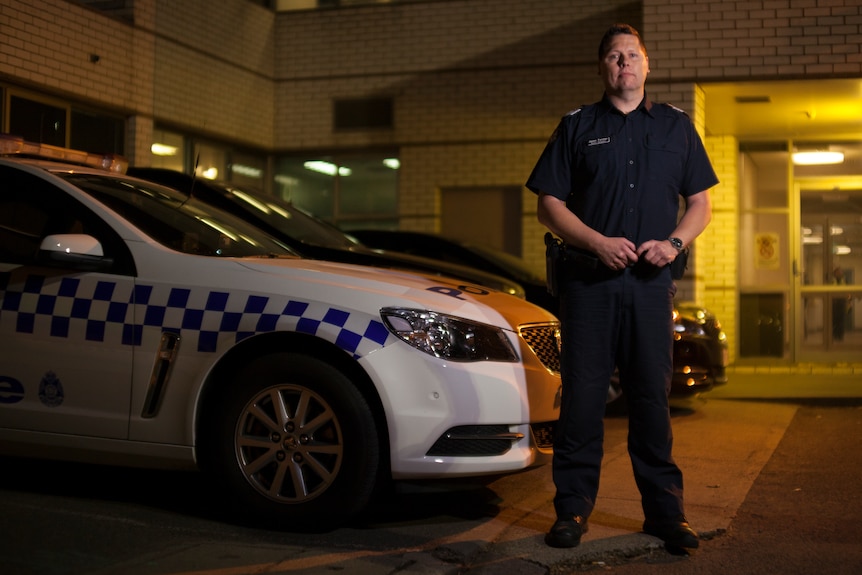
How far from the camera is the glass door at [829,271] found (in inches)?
523

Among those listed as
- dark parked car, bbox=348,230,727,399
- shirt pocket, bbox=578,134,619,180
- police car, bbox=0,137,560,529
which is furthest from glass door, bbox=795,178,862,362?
shirt pocket, bbox=578,134,619,180

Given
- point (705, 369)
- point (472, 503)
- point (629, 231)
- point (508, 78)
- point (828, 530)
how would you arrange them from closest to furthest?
point (629, 231) → point (828, 530) → point (472, 503) → point (705, 369) → point (508, 78)

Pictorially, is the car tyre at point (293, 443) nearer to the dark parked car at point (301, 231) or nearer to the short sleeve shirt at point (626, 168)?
the short sleeve shirt at point (626, 168)

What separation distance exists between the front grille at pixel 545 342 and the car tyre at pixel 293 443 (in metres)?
0.85

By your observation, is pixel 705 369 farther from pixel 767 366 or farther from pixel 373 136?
pixel 373 136

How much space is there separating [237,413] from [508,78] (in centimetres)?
1027

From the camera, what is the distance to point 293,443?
14.9ft

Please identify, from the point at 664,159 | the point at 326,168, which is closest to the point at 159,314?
the point at 664,159

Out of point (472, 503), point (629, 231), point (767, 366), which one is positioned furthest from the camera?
point (767, 366)

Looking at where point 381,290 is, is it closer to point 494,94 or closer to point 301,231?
point 301,231

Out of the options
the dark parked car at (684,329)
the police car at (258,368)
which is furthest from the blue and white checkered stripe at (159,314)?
the dark parked car at (684,329)

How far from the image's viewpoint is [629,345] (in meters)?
4.43

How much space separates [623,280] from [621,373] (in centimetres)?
37

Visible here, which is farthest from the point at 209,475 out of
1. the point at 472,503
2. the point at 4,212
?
the point at 4,212
